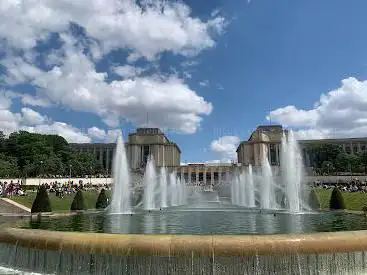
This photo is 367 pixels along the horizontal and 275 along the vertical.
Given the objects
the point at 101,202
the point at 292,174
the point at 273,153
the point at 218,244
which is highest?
the point at 273,153

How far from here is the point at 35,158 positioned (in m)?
110

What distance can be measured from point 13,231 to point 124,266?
16.8 ft

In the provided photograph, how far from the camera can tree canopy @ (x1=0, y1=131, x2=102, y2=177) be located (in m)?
102

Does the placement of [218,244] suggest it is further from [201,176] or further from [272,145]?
[272,145]

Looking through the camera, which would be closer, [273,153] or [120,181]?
[120,181]

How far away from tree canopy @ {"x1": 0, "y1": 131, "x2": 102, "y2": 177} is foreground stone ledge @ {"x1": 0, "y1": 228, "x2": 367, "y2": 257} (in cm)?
8501

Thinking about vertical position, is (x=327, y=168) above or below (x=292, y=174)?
above

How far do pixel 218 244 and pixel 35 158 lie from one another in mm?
104280

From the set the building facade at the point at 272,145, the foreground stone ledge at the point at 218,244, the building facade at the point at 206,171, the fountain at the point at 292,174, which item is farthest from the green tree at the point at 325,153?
the foreground stone ledge at the point at 218,244

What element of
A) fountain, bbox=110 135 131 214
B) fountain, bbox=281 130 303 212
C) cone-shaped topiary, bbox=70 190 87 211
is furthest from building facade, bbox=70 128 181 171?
cone-shaped topiary, bbox=70 190 87 211

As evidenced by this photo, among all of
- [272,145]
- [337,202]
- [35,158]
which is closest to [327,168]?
[272,145]

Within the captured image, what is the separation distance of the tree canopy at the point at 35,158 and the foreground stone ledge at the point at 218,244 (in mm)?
85008

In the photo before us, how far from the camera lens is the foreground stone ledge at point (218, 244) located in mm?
12438

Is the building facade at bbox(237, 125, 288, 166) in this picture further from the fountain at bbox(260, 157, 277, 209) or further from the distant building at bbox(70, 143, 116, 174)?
the fountain at bbox(260, 157, 277, 209)
